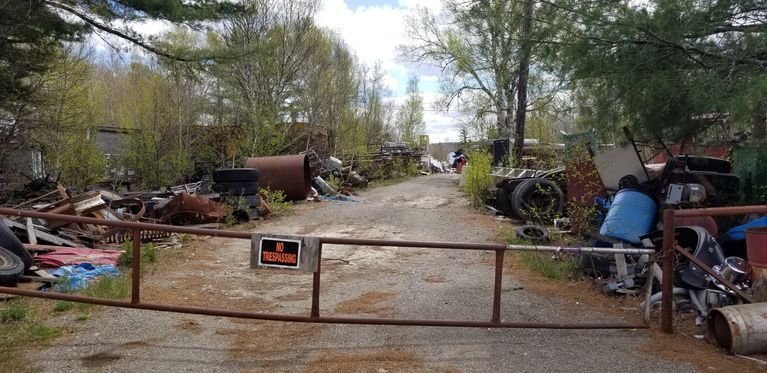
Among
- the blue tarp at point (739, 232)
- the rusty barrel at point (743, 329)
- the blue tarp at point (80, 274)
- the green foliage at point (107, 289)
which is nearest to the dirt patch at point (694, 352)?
the rusty barrel at point (743, 329)

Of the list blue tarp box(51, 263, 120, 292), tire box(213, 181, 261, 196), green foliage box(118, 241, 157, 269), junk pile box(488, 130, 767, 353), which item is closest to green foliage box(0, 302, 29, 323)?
blue tarp box(51, 263, 120, 292)

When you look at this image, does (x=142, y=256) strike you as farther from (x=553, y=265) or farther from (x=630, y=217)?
(x=630, y=217)

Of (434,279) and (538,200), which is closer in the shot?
(434,279)

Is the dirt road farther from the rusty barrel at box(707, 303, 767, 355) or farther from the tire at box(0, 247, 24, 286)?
the tire at box(0, 247, 24, 286)

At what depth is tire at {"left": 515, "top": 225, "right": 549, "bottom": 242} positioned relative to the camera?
31.1 feet

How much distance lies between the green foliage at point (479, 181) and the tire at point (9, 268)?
1141 cm

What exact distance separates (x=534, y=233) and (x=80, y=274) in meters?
7.18

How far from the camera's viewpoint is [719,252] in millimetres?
6301

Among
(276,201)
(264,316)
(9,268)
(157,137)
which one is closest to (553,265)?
(264,316)

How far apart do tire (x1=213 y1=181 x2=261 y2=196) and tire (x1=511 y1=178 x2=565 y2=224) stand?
6134mm

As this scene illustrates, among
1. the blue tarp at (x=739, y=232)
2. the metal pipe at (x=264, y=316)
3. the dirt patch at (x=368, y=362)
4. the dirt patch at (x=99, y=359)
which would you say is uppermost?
the blue tarp at (x=739, y=232)

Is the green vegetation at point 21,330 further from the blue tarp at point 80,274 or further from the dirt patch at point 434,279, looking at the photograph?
the dirt patch at point 434,279

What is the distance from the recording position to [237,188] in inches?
516

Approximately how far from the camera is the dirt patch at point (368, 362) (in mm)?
4105
